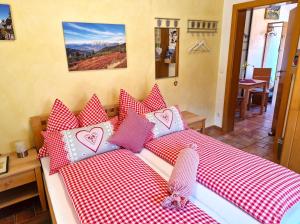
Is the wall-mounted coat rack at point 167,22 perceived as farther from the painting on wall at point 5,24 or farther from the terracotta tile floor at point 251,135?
the terracotta tile floor at point 251,135

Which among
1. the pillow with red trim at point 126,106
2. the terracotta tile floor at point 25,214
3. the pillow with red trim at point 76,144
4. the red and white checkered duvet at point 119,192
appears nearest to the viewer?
the red and white checkered duvet at point 119,192

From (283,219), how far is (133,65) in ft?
7.05

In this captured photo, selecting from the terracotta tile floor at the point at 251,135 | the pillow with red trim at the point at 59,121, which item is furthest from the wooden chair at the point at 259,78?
the pillow with red trim at the point at 59,121

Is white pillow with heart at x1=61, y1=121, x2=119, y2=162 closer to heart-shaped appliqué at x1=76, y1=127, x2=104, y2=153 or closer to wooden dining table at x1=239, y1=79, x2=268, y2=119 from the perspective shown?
heart-shaped appliqué at x1=76, y1=127, x2=104, y2=153

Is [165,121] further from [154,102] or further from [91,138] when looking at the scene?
[91,138]

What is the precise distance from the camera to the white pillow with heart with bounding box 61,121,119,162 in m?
1.80

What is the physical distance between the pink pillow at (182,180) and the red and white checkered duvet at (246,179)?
0.12 meters

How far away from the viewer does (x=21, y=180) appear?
6.00 ft

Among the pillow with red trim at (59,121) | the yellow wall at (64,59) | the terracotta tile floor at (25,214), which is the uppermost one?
the yellow wall at (64,59)

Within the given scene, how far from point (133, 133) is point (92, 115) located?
473 millimetres

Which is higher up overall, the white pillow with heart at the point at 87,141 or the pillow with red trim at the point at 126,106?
the pillow with red trim at the point at 126,106

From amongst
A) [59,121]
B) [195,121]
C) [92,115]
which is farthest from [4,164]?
[195,121]

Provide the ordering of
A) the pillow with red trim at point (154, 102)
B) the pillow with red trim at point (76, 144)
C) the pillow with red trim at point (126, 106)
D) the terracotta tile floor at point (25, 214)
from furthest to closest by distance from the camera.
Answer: the pillow with red trim at point (154, 102)
the pillow with red trim at point (126, 106)
the terracotta tile floor at point (25, 214)
the pillow with red trim at point (76, 144)

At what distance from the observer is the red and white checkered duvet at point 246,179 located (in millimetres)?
1242
